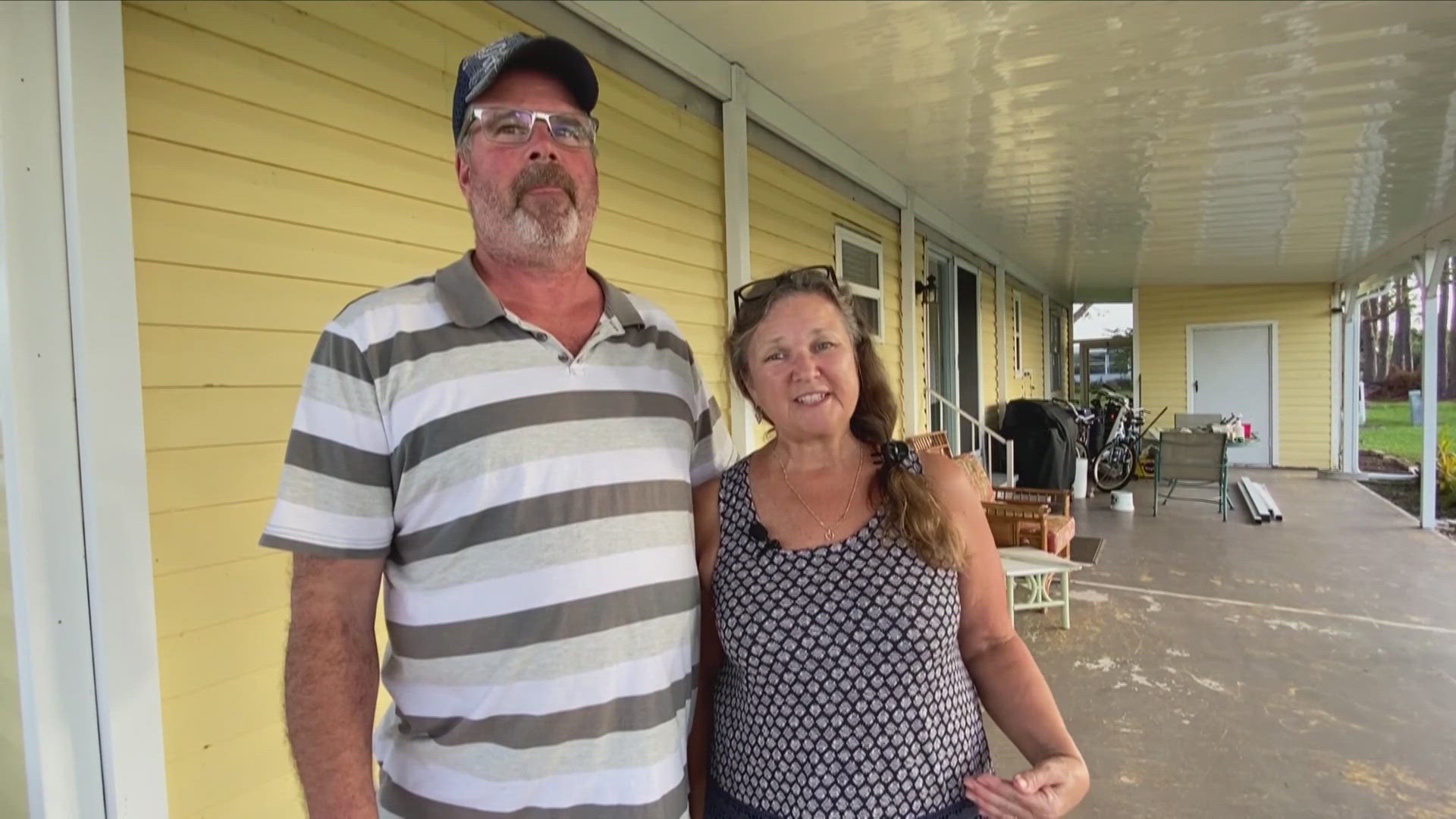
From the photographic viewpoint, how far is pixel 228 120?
166 centimetres

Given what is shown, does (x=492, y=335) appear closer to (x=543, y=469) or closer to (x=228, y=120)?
(x=543, y=469)

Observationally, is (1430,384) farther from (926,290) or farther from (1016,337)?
(926,290)

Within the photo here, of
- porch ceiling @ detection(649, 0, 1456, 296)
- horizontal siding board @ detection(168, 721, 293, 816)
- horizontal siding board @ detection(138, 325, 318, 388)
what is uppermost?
porch ceiling @ detection(649, 0, 1456, 296)

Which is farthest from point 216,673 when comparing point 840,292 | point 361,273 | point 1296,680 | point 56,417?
point 1296,680

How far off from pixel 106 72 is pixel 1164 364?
14.2m

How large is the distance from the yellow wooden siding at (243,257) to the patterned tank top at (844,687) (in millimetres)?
1167

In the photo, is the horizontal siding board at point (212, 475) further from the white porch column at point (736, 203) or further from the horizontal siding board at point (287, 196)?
the white porch column at point (736, 203)

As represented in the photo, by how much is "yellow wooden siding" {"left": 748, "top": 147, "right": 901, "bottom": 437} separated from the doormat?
2168 mm

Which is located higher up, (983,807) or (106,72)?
(106,72)

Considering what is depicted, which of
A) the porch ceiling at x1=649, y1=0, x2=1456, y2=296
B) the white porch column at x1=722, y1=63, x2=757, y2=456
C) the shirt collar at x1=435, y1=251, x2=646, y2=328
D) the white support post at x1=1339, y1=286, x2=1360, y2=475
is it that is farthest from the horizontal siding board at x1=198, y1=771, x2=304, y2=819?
the white support post at x1=1339, y1=286, x2=1360, y2=475

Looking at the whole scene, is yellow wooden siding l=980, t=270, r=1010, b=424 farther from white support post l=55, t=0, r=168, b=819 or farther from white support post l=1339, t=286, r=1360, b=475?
white support post l=55, t=0, r=168, b=819

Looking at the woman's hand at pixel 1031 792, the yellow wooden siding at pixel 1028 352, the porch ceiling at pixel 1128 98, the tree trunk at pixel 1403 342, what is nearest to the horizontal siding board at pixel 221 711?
the woman's hand at pixel 1031 792

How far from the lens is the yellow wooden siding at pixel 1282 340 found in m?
11.7

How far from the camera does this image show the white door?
12102 mm
